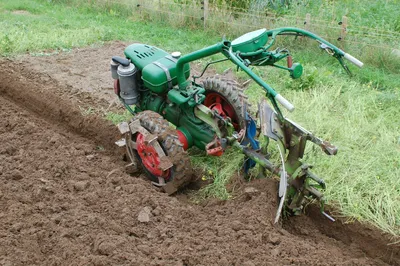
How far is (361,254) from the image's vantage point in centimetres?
417

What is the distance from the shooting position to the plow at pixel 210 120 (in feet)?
14.0

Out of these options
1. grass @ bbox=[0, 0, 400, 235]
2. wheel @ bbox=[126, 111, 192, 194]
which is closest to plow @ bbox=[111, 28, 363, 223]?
wheel @ bbox=[126, 111, 192, 194]

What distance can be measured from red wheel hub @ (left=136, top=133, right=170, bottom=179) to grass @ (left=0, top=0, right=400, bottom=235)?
0.55 meters

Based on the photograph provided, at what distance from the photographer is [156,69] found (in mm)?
5289

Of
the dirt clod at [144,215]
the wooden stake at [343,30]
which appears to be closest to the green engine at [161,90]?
the dirt clod at [144,215]

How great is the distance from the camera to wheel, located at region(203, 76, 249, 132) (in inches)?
198

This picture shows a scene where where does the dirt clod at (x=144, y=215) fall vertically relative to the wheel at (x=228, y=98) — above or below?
below

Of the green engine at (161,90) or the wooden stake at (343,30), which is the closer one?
the green engine at (161,90)

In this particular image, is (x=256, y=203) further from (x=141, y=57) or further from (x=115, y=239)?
(x=141, y=57)

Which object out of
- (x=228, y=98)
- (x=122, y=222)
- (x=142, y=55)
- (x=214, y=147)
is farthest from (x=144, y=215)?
(x=142, y=55)

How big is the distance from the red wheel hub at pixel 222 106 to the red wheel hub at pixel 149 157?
2.88 ft

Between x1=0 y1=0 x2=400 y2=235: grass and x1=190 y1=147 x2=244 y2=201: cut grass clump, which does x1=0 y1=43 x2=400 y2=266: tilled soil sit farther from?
x1=0 y1=0 x2=400 y2=235: grass

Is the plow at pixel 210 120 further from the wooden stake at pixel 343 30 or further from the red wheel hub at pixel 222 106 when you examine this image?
the wooden stake at pixel 343 30

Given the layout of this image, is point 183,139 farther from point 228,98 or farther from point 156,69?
point 156,69
